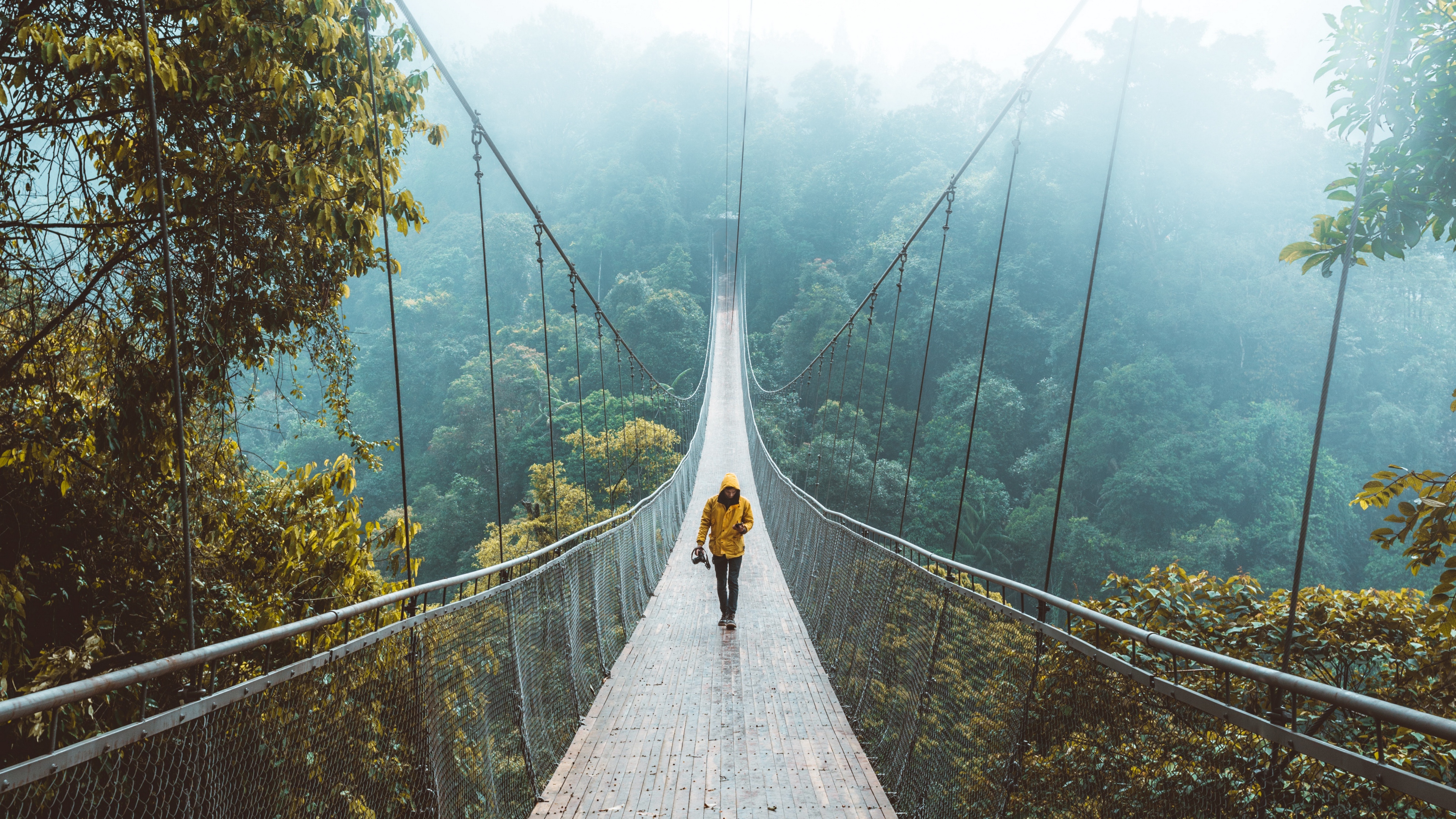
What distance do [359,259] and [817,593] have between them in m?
3.34

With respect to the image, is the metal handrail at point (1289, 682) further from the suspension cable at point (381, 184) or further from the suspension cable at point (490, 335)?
the suspension cable at point (381, 184)

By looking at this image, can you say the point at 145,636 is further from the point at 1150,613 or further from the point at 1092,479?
the point at 1092,479

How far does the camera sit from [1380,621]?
11.8 feet

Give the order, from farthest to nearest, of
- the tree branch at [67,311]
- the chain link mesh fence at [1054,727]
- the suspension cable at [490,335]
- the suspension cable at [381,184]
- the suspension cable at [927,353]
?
the suspension cable at [927,353]
the suspension cable at [490,335]
the suspension cable at [381,184]
the tree branch at [67,311]
the chain link mesh fence at [1054,727]

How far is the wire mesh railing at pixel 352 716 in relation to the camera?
1121 mm

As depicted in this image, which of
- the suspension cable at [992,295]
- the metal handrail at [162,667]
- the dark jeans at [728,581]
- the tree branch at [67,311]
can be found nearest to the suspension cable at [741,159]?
the suspension cable at [992,295]

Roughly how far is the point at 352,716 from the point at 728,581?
3.40 meters

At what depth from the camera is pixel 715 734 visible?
3309 mm

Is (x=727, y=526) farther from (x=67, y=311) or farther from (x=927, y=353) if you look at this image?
(x=67, y=311)

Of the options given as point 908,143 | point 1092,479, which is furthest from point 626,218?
point 1092,479

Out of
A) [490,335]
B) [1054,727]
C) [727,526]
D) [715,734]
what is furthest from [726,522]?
[1054,727]

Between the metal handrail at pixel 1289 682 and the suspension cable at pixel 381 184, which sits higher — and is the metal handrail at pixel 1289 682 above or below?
below

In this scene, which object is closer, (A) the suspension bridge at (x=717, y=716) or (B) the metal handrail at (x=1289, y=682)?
(B) the metal handrail at (x=1289, y=682)

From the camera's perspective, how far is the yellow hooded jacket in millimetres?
4594
